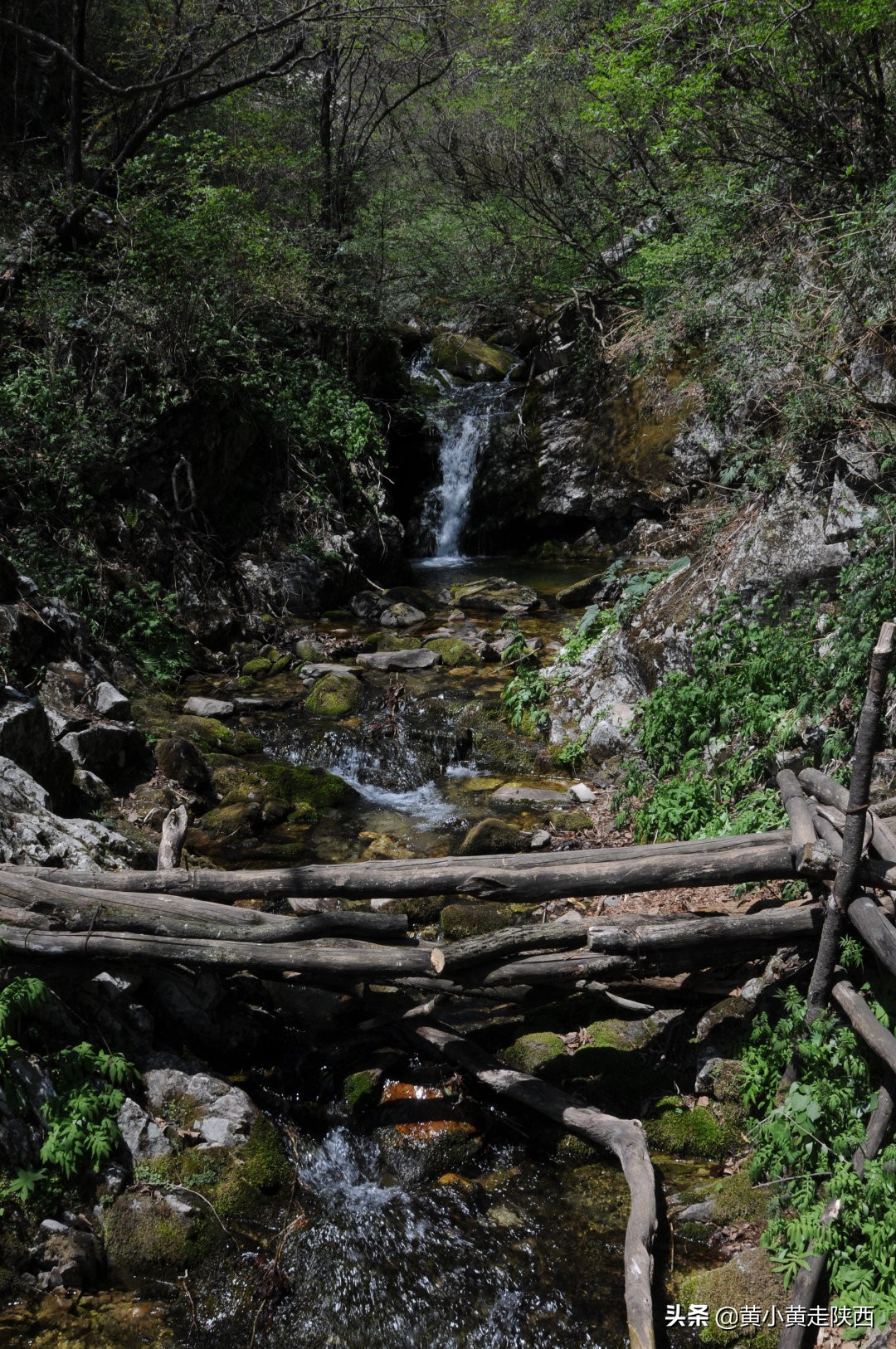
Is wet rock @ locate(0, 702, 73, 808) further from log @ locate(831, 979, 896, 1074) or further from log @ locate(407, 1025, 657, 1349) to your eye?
log @ locate(831, 979, 896, 1074)

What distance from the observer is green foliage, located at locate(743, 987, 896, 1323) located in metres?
3.38

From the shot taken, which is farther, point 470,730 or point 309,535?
point 309,535

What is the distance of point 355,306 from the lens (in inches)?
597

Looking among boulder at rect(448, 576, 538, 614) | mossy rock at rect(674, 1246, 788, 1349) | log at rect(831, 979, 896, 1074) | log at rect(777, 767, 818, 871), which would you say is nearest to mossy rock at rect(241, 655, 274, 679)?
boulder at rect(448, 576, 538, 614)

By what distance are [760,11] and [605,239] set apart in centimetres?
793

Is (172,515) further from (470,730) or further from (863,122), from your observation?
(863,122)

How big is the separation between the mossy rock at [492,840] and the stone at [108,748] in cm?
315

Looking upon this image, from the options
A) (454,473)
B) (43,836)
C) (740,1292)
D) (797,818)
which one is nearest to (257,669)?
(43,836)

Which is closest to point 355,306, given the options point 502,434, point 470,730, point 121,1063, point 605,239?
point 502,434

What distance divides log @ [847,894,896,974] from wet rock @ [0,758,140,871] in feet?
13.4

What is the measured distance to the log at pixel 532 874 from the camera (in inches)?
176

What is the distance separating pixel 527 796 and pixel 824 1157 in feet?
14.2

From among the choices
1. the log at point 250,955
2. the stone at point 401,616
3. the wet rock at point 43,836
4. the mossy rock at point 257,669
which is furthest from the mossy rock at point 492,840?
the stone at point 401,616

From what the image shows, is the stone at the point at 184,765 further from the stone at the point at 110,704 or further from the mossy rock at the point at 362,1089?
the mossy rock at the point at 362,1089
